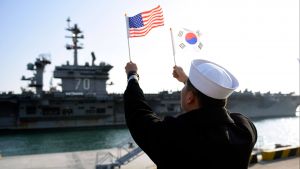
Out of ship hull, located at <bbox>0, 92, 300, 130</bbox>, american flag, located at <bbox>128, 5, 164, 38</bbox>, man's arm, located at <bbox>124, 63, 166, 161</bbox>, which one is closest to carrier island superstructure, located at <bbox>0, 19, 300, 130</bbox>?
ship hull, located at <bbox>0, 92, 300, 130</bbox>

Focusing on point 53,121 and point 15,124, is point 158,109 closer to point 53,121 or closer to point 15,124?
point 53,121

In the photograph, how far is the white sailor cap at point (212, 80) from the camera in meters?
1.59

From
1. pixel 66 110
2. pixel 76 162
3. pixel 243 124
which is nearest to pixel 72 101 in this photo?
pixel 66 110

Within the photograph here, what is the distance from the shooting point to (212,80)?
159 centimetres

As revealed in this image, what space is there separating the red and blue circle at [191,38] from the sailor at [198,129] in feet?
9.47

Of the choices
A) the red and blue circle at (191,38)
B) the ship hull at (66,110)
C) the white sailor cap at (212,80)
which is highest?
the red and blue circle at (191,38)

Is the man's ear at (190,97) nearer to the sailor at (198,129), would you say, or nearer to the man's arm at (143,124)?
the sailor at (198,129)

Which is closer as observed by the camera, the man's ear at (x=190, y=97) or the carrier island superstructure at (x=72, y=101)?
the man's ear at (x=190, y=97)

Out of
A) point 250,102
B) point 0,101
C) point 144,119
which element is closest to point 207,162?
point 144,119

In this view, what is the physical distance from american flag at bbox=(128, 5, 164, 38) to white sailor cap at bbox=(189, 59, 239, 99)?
2762 mm

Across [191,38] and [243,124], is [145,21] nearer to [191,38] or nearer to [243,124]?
[191,38]

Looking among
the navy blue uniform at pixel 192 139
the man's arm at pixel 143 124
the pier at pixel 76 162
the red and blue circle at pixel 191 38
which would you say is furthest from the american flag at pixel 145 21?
the pier at pixel 76 162

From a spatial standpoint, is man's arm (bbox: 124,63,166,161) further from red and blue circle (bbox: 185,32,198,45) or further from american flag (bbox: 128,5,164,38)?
red and blue circle (bbox: 185,32,198,45)

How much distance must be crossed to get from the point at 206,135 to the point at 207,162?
0.12 metres
